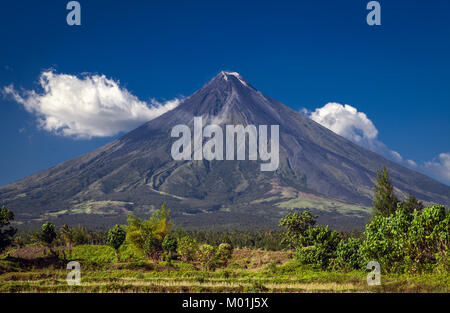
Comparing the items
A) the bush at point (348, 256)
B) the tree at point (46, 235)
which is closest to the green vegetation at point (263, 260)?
the tree at point (46, 235)

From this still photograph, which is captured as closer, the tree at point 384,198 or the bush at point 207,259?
the bush at point 207,259

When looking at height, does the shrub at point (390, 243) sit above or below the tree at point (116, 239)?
above

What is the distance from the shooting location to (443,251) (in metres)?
26.3

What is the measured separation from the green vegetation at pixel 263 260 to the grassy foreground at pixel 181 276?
0.08 metres

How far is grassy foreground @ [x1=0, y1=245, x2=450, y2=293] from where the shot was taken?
21859mm

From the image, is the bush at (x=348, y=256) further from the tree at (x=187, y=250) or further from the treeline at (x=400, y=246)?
the tree at (x=187, y=250)

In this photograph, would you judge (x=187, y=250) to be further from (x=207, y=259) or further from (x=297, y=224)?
(x=297, y=224)

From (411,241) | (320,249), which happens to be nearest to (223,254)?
(320,249)

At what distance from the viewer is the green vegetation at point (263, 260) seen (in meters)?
23.2

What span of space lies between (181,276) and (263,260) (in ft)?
84.3

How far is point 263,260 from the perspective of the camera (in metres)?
57.5
